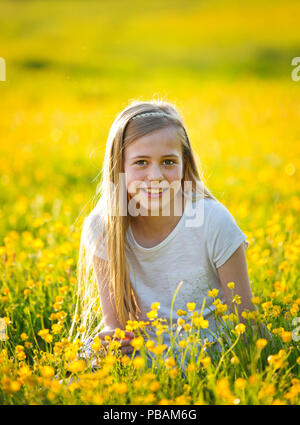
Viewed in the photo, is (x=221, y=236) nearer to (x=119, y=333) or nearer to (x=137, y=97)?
(x=119, y=333)

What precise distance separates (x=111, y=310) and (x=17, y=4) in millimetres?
26701

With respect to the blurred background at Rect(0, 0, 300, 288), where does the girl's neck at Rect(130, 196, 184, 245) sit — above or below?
below

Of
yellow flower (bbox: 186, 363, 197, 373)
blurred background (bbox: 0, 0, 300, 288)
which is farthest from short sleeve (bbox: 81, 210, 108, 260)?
yellow flower (bbox: 186, 363, 197, 373)

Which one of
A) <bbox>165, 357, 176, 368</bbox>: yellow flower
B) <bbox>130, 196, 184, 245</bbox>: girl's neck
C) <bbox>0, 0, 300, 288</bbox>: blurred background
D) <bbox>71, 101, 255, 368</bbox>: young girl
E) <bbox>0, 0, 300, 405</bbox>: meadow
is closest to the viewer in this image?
<bbox>165, 357, 176, 368</bbox>: yellow flower

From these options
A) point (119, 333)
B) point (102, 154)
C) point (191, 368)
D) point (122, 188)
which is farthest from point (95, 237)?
point (102, 154)

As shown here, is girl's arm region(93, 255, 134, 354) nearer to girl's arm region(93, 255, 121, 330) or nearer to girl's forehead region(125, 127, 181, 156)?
girl's arm region(93, 255, 121, 330)

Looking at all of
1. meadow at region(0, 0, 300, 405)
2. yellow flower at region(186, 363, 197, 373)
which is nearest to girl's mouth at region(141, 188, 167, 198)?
meadow at region(0, 0, 300, 405)

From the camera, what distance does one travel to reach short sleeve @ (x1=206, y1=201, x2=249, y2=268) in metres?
2.53

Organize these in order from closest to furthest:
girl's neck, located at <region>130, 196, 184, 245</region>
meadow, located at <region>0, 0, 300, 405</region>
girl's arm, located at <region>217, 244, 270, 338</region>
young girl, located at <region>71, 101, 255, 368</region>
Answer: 1. meadow, located at <region>0, 0, 300, 405</region>
2. girl's arm, located at <region>217, 244, 270, 338</region>
3. young girl, located at <region>71, 101, 255, 368</region>
4. girl's neck, located at <region>130, 196, 184, 245</region>

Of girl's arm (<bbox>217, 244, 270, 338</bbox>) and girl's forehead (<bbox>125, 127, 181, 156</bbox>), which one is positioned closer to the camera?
girl's arm (<bbox>217, 244, 270, 338</bbox>)

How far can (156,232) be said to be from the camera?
281 cm

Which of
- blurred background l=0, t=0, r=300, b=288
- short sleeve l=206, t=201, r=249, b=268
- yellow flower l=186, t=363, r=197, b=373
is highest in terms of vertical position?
blurred background l=0, t=0, r=300, b=288

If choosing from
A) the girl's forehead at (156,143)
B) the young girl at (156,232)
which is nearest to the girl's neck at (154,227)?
the young girl at (156,232)
